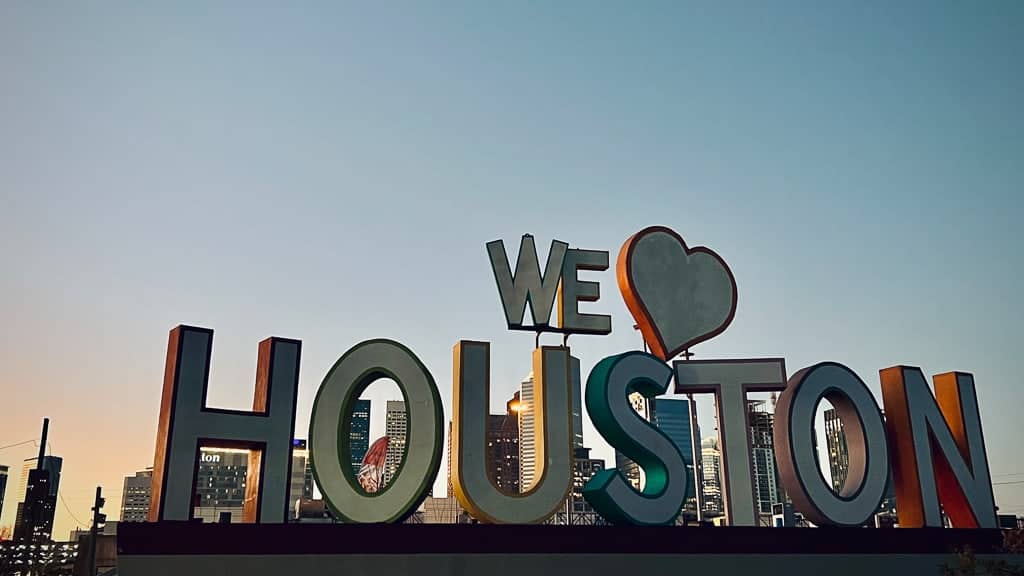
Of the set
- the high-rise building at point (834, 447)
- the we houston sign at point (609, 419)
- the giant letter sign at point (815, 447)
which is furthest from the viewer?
the high-rise building at point (834, 447)

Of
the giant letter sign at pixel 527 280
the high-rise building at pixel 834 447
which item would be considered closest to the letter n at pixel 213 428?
the giant letter sign at pixel 527 280

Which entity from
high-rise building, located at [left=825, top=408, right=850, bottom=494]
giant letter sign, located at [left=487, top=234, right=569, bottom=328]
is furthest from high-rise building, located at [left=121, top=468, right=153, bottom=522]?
giant letter sign, located at [left=487, top=234, right=569, bottom=328]

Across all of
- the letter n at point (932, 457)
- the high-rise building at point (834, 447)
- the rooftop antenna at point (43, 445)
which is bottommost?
the letter n at point (932, 457)

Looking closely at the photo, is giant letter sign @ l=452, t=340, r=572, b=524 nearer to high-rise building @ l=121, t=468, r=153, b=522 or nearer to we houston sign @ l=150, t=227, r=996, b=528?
we houston sign @ l=150, t=227, r=996, b=528

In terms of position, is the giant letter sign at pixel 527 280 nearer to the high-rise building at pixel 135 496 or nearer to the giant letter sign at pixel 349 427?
the giant letter sign at pixel 349 427

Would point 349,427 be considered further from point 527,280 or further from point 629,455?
point 629,455

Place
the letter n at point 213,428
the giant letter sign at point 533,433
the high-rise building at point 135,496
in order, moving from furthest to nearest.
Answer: the high-rise building at point 135,496 < the giant letter sign at point 533,433 < the letter n at point 213,428

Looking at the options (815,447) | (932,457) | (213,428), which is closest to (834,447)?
(932,457)
